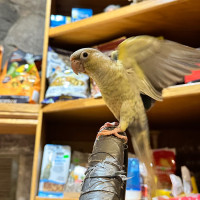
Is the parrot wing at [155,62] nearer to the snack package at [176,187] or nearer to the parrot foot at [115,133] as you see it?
the parrot foot at [115,133]

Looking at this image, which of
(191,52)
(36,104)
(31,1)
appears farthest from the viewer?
(31,1)

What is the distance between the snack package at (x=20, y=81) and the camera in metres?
1.19

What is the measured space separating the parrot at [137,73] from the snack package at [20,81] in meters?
0.68

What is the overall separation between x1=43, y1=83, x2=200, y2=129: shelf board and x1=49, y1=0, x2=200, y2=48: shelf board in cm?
30

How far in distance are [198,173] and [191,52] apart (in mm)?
913

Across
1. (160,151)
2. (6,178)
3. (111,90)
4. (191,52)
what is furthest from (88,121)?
(191,52)

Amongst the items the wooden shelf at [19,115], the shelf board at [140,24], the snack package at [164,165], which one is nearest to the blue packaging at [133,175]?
the snack package at [164,165]

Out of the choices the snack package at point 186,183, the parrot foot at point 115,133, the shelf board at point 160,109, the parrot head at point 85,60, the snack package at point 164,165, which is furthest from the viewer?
the snack package at point 164,165

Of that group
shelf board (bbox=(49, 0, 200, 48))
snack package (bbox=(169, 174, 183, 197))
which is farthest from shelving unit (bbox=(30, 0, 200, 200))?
snack package (bbox=(169, 174, 183, 197))

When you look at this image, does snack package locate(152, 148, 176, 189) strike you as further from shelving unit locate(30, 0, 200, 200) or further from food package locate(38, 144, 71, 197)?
food package locate(38, 144, 71, 197)

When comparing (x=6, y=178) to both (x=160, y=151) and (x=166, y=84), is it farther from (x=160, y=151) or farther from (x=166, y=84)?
(x=166, y=84)

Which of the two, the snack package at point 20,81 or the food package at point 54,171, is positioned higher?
the snack package at point 20,81

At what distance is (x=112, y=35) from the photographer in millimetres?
1234

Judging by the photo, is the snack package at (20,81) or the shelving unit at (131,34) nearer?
the shelving unit at (131,34)
